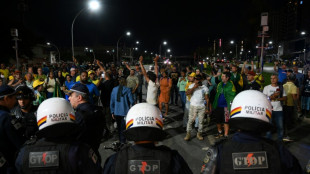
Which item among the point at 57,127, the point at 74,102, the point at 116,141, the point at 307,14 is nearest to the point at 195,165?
the point at 116,141

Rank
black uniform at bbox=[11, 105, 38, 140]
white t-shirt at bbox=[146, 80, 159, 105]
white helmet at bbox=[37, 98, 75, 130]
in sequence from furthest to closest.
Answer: white t-shirt at bbox=[146, 80, 159, 105] < black uniform at bbox=[11, 105, 38, 140] < white helmet at bbox=[37, 98, 75, 130]

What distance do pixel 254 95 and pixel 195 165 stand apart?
3342 millimetres

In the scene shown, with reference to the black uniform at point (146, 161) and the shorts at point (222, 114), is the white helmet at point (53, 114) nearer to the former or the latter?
the black uniform at point (146, 161)

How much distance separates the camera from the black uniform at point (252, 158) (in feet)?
6.29

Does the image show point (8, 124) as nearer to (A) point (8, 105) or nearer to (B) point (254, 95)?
(A) point (8, 105)

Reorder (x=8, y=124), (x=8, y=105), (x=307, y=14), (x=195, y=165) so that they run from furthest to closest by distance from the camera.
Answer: (x=307, y=14) < (x=195, y=165) < (x=8, y=105) < (x=8, y=124)

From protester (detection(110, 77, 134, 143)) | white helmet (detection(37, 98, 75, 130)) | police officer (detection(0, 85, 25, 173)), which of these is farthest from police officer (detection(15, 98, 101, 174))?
protester (detection(110, 77, 134, 143))

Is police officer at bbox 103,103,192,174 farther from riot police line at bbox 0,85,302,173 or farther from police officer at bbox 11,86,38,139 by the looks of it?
police officer at bbox 11,86,38,139

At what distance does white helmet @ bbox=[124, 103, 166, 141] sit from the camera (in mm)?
1992

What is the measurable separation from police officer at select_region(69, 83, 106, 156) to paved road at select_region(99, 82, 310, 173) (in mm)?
2296

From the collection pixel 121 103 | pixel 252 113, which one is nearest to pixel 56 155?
pixel 252 113

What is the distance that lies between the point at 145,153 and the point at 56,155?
80 centimetres

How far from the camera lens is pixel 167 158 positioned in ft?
6.31

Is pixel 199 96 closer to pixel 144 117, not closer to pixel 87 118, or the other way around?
pixel 87 118
